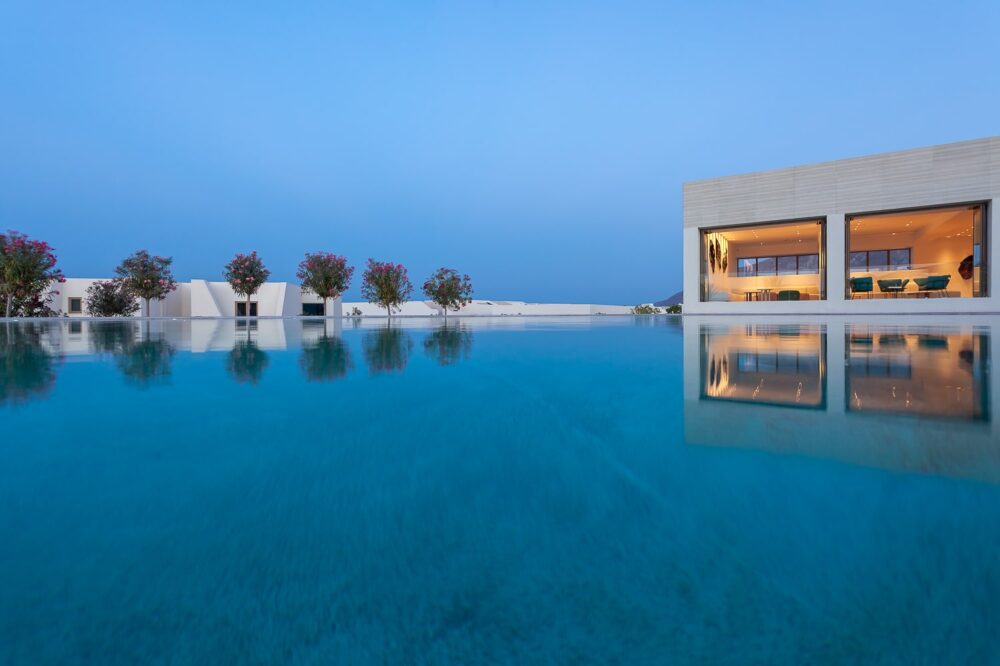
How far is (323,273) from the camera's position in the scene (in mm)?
25125

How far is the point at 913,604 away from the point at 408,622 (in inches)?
24.0

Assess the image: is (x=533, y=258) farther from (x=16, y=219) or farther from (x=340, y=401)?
(x=340, y=401)

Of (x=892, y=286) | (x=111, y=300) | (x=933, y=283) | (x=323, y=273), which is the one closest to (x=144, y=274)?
(x=111, y=300)

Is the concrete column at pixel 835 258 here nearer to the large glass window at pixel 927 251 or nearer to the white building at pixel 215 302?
the large glass window at pixel 927 251

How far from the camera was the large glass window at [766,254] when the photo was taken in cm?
1855

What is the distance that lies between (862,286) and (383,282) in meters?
19.5

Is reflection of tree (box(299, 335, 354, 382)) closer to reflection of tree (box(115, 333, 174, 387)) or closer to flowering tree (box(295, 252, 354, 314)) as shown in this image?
reflection of tree (box(115, 333, 174, 387))

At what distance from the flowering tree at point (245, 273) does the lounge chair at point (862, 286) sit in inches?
1175

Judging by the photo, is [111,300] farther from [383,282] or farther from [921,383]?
[921,383]

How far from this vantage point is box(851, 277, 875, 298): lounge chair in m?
17.2

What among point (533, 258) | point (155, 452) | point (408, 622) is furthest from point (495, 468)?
point (533, 258)

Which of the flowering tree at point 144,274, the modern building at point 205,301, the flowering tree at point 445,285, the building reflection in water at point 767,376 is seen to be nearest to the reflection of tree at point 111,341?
the building reflection in water at point 767,376

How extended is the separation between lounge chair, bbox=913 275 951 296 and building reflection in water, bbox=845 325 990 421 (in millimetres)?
17308

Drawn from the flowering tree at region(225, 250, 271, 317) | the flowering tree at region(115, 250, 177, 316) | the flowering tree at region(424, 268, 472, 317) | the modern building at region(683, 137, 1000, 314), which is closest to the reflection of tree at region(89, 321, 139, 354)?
the flowering tree at region(424, 268, 472, 317)
